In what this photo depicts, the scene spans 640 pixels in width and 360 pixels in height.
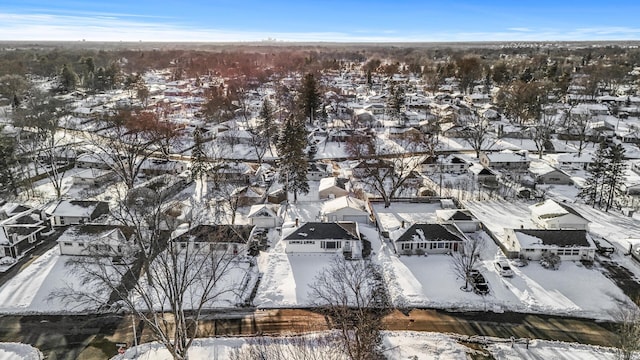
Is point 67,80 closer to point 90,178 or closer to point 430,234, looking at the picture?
point 90,178

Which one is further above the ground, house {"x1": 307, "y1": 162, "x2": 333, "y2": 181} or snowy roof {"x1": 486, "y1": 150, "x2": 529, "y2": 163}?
snowy roof {"x1": 486, "y1": 150, "x2": 529, "y2": 163}

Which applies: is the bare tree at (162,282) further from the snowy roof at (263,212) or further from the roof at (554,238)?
the roof at (554,238)

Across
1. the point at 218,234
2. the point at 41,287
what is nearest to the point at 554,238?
the point at 218,234

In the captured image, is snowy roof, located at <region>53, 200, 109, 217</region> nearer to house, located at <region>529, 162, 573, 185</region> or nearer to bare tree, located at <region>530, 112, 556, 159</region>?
house, located at <region>529, 162, 573, 185</region>

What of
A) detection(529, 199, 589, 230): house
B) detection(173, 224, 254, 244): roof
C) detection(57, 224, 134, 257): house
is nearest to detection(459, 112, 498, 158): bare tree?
detection(529, 199, 589, 230): house

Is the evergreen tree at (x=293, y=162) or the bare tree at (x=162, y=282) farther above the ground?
the evergreen tree at (x=293, y=162)

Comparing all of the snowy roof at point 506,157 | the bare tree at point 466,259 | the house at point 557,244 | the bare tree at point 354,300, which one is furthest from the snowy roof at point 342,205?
the snowy roof at point 506,157

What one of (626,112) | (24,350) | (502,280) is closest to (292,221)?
(502,280)

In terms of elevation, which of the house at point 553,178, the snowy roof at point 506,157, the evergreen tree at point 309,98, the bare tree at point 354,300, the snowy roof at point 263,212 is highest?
the evergreen tree at point 309,98
